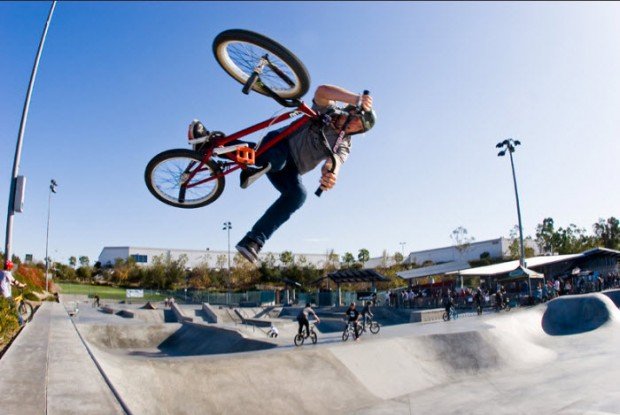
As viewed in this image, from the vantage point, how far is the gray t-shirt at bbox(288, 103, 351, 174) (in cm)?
538

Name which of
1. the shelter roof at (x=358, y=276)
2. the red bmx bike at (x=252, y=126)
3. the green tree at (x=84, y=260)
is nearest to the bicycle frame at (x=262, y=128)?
the red bmx bike at (x=252, y=126)

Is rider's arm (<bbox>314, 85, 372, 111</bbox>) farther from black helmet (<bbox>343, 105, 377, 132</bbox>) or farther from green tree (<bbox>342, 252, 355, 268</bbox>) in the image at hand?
green tree (<bbox>342, 252, 355, 268</bbox>)

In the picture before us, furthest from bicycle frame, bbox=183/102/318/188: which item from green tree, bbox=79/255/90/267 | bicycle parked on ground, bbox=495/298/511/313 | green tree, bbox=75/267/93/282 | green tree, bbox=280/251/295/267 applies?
green tree, bbox=79/255/90/267

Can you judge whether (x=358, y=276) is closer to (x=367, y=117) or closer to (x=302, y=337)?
(x=302, y=337)

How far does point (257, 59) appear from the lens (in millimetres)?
5082

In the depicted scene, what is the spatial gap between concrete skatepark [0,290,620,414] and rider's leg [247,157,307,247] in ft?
8.00

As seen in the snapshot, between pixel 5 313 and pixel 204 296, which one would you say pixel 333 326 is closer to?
pixel 5 313

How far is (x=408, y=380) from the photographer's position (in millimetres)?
11242

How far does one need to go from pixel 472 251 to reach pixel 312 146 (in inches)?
3417

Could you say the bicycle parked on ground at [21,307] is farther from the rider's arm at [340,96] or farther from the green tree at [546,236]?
the green tree at [546,236]

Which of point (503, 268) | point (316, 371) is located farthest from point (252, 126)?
point (503, 268)

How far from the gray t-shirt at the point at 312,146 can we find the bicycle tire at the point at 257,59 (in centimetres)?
45

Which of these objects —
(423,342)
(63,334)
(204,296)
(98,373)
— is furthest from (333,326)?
(204,296)

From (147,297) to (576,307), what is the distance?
4796cm
